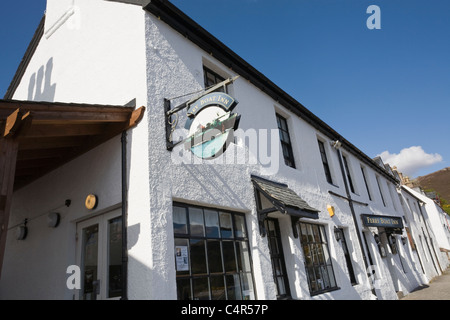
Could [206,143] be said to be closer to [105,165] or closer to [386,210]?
[105,165]

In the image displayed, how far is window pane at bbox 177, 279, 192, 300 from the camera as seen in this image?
4184 mm

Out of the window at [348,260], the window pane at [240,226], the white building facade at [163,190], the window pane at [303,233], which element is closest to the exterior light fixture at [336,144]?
the white building facade at [163,190]

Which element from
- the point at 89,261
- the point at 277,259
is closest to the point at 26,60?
the point at 89,261

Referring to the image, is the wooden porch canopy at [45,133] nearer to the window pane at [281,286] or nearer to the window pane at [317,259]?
the window pane at [281,286]

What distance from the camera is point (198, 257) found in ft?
15.2

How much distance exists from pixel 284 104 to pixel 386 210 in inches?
371

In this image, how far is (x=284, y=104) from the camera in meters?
8.84

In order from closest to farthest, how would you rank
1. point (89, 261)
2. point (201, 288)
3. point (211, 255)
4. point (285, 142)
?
point (201, 288)
point (211, 255)
point (89, 261)
point (285, 142)

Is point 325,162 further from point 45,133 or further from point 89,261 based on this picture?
point 45,133

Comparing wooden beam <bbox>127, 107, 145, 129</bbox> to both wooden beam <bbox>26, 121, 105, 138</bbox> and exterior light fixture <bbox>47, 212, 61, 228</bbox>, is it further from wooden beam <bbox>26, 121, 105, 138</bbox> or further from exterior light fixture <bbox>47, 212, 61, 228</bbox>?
exterior light fixture <bbox>47, 212, 61, 228</bbox>

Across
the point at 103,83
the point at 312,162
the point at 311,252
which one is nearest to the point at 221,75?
the point at 103,83

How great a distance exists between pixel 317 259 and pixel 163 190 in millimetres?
5047

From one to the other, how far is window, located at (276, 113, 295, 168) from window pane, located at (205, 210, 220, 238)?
12.0 ft

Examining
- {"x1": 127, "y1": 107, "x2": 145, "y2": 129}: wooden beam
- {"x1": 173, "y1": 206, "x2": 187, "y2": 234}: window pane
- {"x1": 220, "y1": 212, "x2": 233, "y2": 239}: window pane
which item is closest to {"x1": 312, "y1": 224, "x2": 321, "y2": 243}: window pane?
{"x1": 220, "y1": 212, "x2": 233, "y2": 239}: window pane
